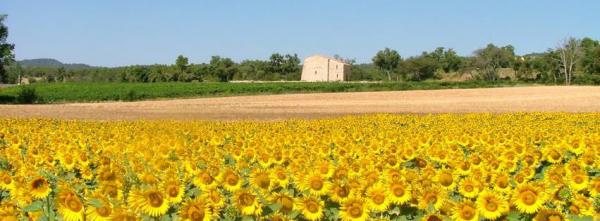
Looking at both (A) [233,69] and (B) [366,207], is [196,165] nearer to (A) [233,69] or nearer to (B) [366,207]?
(B) [366,207]

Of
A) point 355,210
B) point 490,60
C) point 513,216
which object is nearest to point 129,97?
point 355,210

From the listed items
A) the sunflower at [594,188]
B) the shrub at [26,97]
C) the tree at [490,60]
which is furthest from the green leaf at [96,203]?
the tree at [490,60]

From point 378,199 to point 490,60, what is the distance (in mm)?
Result: 138695

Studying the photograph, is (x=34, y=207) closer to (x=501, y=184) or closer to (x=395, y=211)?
(x=395, y=211)

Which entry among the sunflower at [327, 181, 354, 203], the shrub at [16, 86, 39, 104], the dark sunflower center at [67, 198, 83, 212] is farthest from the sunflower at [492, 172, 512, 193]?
the shrub at [16, 86, 39, 104]

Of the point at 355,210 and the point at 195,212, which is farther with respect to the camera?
the point at 355,210

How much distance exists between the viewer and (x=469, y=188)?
4578 mm

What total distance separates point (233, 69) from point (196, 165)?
155m

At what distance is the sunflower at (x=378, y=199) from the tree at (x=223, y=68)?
500 feet

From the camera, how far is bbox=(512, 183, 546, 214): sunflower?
3.84 meters

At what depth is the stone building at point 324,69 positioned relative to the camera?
511 ft

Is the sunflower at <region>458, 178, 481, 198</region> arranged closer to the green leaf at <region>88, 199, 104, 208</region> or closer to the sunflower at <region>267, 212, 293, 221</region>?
the sunflower at <region>267, 212, 293, 221</region>

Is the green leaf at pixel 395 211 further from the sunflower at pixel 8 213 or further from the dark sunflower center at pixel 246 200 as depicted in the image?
the sunflower at pixel 8 213

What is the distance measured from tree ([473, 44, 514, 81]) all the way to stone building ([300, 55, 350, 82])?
30395mm
